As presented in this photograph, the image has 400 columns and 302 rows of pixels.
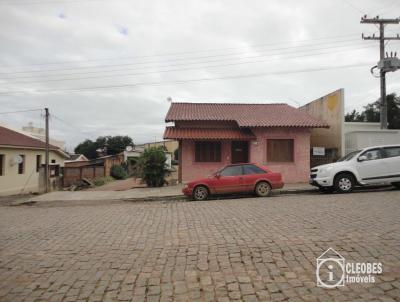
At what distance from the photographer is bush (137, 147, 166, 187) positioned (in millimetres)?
16969

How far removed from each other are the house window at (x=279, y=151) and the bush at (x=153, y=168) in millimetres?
6287

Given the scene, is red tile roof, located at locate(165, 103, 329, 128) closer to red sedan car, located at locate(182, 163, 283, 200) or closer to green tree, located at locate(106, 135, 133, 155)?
red sedan car, located at locate(182, 163, 283, 200)

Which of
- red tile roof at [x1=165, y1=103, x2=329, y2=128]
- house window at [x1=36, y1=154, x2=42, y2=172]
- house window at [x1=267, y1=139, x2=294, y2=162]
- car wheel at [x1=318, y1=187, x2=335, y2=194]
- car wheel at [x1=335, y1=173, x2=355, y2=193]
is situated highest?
red tile roof at [x1=165, y1=103, x2=329, y2=128]

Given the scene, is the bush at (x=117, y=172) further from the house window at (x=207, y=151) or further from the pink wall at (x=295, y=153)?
the pink wall at (x=295, y=153)

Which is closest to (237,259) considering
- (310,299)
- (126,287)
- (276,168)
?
(310,299)

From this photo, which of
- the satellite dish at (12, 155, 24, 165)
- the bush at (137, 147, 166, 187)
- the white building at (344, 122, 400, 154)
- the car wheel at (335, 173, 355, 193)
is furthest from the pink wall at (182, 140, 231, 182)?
the satellite dish at (12, 155, 24, 165)

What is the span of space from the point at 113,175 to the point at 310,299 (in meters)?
31.4

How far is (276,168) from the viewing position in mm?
16422

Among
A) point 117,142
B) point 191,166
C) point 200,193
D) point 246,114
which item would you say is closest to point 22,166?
point 191,166

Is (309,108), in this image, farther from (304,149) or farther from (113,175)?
(113,175)

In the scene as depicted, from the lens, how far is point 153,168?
17.0 meters

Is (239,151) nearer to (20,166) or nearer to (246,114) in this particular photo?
(246,114)

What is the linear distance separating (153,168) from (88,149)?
5583cm

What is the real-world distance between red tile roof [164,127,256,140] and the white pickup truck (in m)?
5.42
